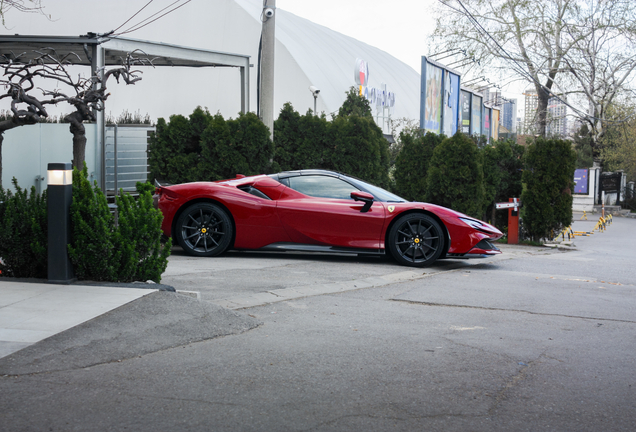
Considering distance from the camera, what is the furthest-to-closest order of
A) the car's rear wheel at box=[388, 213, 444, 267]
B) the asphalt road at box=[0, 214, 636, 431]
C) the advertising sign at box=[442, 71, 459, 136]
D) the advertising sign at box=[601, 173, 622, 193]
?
the advertising sign at box=[601, 173, 622, 193] → the advertising sign at box=[442, 71, 459, 136] → the car's rear wheel at box=[388, 213, 444, 267] → the asphalt road at box=[0, 214, 636, 431]

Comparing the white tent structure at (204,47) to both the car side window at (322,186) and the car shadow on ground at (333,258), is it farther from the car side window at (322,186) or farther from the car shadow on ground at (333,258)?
the car side window at (322,186)

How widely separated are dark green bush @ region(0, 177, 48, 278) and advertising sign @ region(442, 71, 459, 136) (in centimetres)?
1890

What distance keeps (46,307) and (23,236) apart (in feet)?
3.77

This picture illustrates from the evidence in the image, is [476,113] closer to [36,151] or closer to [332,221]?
[332,221]

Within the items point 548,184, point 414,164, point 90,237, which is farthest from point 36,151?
point 548,184

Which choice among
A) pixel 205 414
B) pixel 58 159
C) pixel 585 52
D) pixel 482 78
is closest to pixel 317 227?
pixel 58 159

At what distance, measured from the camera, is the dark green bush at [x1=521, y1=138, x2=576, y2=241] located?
13.3 metres

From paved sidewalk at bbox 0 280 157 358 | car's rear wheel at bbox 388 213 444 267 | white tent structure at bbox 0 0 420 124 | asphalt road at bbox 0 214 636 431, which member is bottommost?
asphalt road at bbox 0 214 636 431

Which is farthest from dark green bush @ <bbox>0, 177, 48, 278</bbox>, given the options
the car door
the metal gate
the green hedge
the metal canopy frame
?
the metal gate

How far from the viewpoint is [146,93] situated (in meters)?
36.2

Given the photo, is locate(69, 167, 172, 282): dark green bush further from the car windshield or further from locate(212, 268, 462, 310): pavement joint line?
the car windshield

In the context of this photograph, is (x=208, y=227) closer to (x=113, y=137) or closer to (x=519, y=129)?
(x=113, y=137)

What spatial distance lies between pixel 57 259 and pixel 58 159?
595 centimetres

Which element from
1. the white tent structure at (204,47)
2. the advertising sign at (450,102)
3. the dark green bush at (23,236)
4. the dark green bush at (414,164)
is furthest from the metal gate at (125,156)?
the white tent structure at (204,47)
